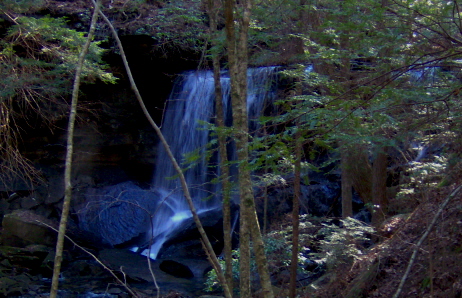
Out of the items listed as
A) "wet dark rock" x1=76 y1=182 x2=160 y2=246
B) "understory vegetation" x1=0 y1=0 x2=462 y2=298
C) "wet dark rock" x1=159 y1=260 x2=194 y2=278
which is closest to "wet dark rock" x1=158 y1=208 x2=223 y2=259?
"wet dark rock" x1=159 y1=260 x2=194 y2=278

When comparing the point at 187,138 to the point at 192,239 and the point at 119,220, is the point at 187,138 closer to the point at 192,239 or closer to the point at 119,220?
the point at 119,220

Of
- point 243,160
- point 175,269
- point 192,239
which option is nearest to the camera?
point 243,160

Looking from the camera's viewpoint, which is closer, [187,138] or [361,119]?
[361,119]

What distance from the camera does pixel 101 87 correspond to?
14758mm

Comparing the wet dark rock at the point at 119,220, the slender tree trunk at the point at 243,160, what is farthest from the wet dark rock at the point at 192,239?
the slender tree trunk at the point at 243,160

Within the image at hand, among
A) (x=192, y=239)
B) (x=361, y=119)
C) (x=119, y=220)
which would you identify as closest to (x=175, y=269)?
(x=192, y=239)

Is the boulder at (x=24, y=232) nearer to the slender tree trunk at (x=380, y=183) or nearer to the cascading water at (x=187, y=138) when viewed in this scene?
the cascading water at (x=187, y=138)

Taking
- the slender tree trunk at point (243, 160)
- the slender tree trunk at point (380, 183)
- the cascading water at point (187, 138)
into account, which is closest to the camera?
the slender tree trunk at point (243, 160)

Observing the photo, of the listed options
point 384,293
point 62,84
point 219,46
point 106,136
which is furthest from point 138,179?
point 384,293

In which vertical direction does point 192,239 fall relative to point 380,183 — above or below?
below

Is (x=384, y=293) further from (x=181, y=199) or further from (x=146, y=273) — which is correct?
(x=181, y=199)

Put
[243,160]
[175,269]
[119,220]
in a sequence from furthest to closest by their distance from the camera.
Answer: [119,220]
[175,269]
[243,160]

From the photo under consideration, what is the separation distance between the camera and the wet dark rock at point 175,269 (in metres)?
10.9

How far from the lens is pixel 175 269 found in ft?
36.3
